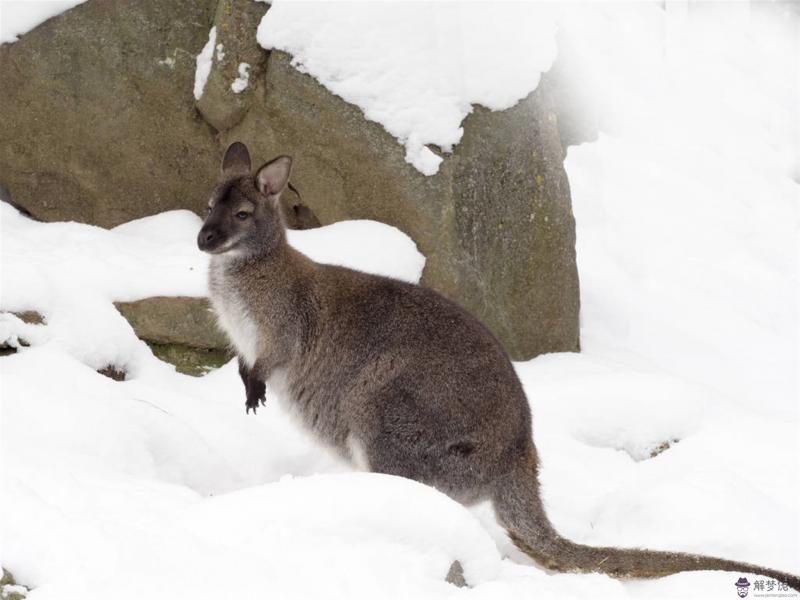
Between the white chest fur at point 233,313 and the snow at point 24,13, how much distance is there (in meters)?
4.22

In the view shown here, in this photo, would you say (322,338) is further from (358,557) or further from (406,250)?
(406,250)

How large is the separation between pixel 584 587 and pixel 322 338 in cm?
192

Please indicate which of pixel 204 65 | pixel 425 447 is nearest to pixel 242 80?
pixel 204 65

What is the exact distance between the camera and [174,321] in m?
8.02

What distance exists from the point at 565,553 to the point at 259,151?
16.1ft

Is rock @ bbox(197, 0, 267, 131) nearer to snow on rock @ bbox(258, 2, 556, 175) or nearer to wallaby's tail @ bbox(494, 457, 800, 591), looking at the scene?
snow on rock @ bbox(258, 2, 556, 175)

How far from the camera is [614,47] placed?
651 inches

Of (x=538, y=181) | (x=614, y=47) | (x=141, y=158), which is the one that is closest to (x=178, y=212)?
(x=141, y=158)

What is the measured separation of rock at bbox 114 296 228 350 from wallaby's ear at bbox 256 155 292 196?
8.03 feet

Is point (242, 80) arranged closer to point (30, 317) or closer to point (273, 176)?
point (30, 317)

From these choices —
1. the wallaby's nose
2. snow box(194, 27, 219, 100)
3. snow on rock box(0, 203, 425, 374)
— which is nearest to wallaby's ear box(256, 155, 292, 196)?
the wallaby's nose

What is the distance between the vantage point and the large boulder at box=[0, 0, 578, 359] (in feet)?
27.4

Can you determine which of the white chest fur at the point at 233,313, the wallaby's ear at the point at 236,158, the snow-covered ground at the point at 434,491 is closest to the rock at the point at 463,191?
the snow-covered ground at the point at 434,491

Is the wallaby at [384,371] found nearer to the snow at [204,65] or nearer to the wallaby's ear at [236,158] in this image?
the wallaby's ear at [236,158]
